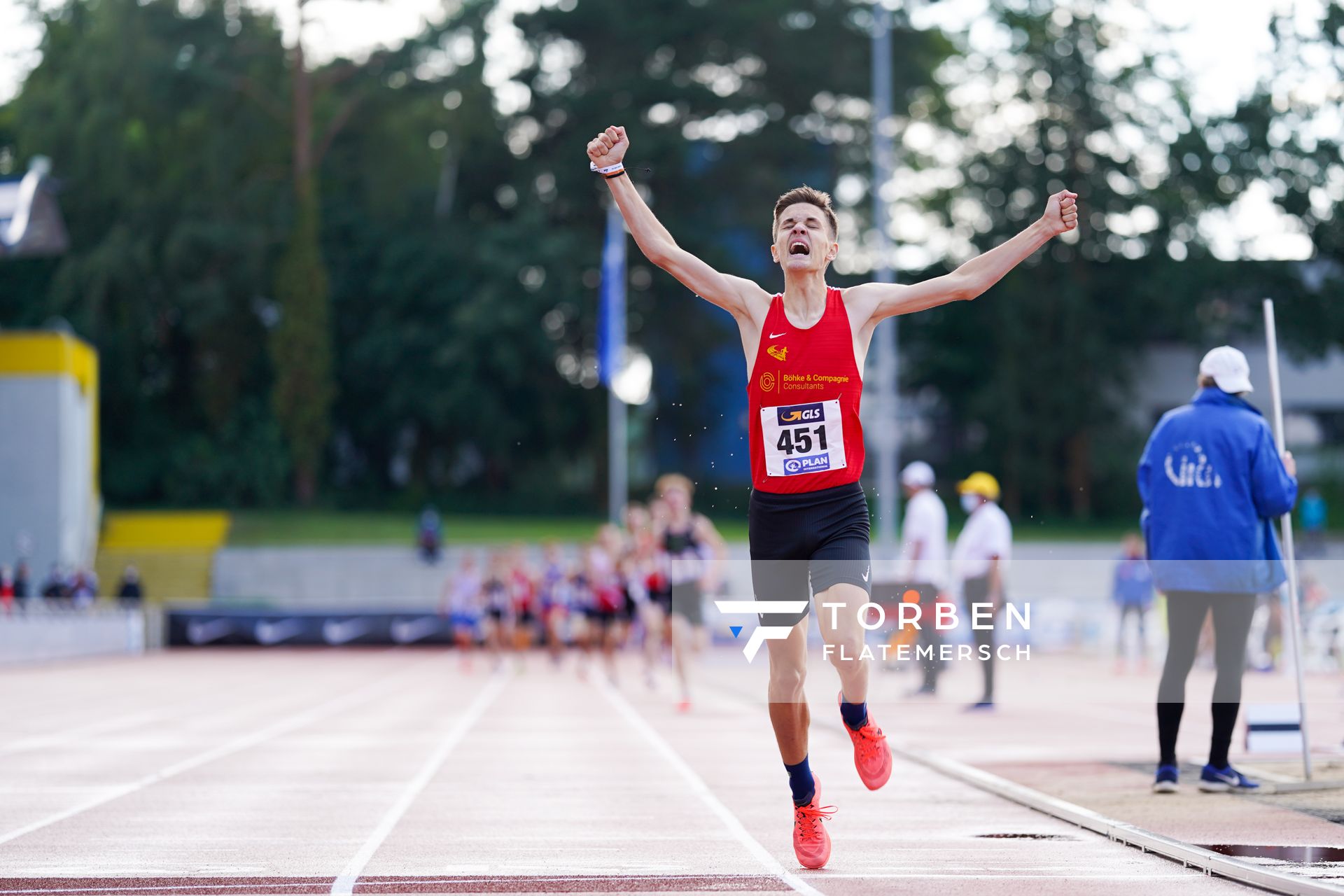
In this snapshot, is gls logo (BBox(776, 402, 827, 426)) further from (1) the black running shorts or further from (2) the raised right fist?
(2) the raised right fist

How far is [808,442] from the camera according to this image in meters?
6.75

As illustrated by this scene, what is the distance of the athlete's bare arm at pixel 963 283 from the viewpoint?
22.7 feet

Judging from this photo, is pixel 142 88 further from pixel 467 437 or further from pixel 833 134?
pixel 833 134

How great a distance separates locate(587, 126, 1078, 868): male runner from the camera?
22.0 ft

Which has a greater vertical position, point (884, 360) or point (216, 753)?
point (884, 360)

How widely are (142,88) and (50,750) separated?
4728cm

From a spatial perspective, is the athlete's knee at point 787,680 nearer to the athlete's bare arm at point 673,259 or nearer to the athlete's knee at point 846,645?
the athlete's knee at point 846,645

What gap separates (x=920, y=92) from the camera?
58.5m

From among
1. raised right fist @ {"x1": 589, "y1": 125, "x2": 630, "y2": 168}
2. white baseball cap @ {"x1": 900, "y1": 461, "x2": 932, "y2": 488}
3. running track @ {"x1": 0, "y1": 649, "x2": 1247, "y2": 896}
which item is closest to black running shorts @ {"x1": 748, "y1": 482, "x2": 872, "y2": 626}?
running track @ {"x1": 0, "y1": 649, "x2": 1247, "y2": 896}

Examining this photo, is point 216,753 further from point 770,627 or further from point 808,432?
point 808,432

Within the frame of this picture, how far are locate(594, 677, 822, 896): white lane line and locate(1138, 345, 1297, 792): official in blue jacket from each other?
83.1 inches

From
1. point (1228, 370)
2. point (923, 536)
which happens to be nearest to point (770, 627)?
point (1228, 370)

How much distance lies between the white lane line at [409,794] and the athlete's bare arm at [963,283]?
2.65 metres

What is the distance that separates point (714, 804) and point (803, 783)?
2178 mm
